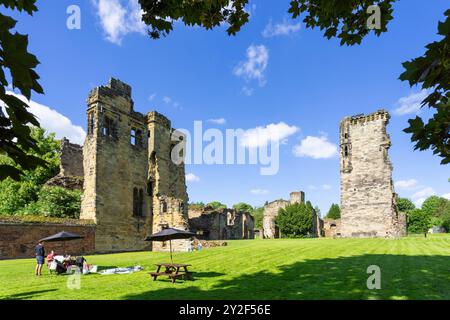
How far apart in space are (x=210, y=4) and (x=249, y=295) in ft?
24.3

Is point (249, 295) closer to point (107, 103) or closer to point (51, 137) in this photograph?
point (107, 103)

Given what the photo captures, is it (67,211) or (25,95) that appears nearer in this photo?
(25,95)

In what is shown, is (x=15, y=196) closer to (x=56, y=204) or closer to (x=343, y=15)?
(x=56, y=204)

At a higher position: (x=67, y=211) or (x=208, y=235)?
(x=67, y=211)

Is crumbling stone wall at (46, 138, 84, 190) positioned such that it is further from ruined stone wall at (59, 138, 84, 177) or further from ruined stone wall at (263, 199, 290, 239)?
ruined stone wall at (263, 199, 290, 239)

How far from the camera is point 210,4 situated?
6766 mm

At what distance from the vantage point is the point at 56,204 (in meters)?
27.4

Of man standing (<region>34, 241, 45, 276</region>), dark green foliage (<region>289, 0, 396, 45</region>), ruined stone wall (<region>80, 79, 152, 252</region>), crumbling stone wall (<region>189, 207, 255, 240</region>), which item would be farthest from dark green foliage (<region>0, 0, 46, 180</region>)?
crumbling stone wall (<region>189, 207, 255, 240</region>)

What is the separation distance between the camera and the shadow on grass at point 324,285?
8.82m

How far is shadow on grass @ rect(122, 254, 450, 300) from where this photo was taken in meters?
8.82

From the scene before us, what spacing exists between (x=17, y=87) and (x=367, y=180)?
1731 inches

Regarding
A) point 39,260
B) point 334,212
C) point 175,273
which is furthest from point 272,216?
point 39,260

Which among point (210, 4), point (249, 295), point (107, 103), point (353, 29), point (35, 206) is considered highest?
point (107, 103)
